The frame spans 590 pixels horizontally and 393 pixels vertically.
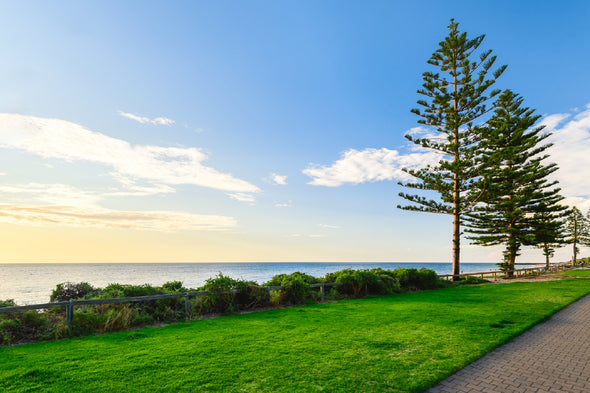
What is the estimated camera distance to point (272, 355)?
5367 millimetres

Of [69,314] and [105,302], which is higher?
[105,302]

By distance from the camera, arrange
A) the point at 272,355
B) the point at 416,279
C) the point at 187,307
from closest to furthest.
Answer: the point at 272,355 → the point at 187,307 → the point at 416,279

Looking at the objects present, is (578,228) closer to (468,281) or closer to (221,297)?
(468,281)

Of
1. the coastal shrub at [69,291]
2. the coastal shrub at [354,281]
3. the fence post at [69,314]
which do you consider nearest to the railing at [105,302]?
the fence post at [69,314]

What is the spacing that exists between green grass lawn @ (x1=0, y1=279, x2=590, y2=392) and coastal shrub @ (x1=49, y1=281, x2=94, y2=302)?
287 cm

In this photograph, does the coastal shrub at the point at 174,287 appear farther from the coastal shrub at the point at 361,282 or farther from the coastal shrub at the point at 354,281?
the coastal shrub at the point at 354,281

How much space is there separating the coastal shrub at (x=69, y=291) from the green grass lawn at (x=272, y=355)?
2868 millimetres

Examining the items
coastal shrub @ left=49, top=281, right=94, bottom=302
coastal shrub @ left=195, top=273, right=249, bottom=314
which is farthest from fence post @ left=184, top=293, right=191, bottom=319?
coastal shrub @ left=49, top=281, right=94, bottom=302

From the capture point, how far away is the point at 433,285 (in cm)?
1720

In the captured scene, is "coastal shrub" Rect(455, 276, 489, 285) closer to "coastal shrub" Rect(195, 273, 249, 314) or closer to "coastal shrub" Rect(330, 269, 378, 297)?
"coastal shrub" Rect(330, 269, 378, 297)

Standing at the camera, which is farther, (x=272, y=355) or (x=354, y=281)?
(x=354, y=281)

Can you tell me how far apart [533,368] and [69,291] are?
37.0 feet

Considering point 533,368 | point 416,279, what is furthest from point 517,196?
point 533,368

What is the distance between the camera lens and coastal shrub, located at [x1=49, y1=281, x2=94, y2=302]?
8875 mm
